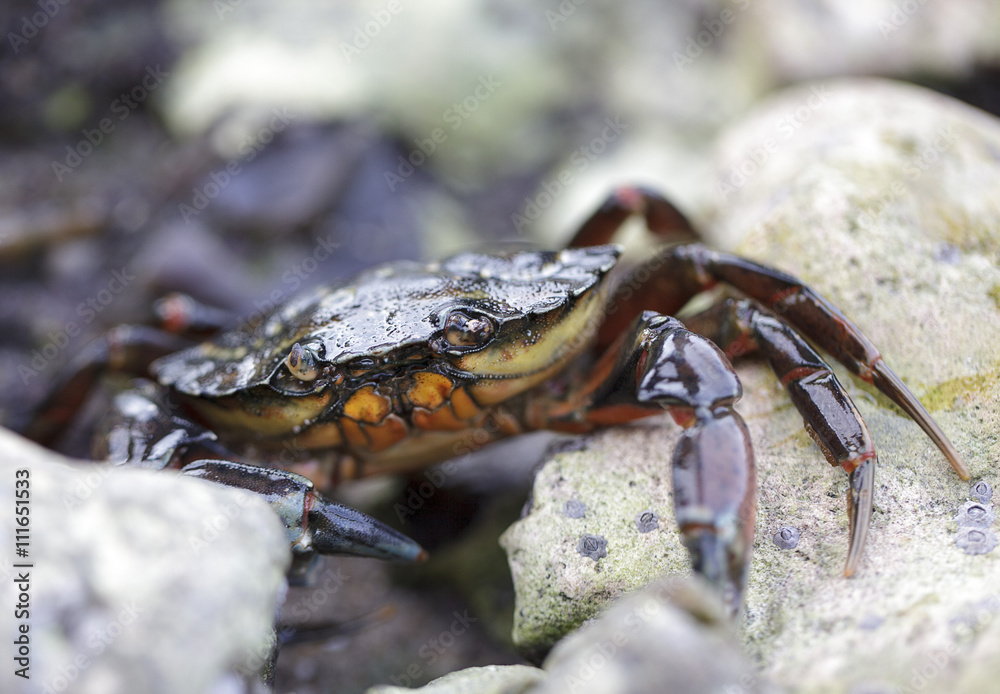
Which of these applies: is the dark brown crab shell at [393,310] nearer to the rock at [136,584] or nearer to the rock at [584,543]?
the rock at [584,543]

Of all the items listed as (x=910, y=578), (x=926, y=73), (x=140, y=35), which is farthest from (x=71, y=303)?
(x=926, y=73)

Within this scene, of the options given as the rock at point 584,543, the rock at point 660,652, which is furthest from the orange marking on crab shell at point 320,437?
the rock at point 660,652

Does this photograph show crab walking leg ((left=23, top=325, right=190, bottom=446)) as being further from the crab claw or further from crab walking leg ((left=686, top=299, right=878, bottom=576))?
crab walking leg ((left=686, top=299, right=878, bottom=576))

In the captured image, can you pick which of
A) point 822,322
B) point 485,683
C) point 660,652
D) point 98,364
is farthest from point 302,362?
point 822,322

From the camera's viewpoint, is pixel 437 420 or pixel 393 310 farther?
pixel 437 420

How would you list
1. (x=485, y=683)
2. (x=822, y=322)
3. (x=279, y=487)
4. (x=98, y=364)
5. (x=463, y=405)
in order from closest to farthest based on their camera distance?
(x=485, y=683)
(x=279, y=487)
(x=822, y=322)
(x=463, y=405)
(x=98, y=364)

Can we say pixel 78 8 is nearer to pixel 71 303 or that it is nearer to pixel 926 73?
pixel 71 303

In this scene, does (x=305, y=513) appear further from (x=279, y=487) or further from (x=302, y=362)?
(x=302, y=362)
